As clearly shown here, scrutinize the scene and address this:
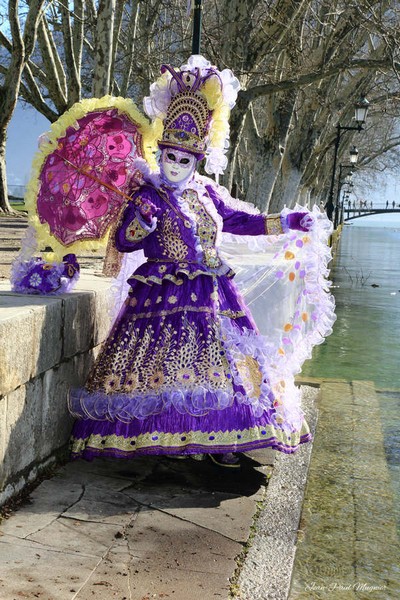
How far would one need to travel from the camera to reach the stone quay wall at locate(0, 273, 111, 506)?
4062mm

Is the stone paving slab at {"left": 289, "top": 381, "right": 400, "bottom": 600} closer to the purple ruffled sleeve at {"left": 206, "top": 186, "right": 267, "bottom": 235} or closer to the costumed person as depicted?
the costumed person

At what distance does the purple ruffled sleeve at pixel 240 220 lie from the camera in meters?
5.55

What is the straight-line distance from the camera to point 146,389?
4797mm

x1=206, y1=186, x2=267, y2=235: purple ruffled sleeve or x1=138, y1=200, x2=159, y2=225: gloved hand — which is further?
x1=206, y1=186, x2=267, y2=235: purple ruffled sleeve

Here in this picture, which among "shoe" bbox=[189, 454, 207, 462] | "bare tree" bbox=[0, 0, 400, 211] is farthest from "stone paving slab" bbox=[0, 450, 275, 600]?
"bare tree" bbox=[0, 0, 400, 211]

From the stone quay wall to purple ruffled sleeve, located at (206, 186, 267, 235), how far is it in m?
0.94

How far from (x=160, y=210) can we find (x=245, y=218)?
0.72 meters

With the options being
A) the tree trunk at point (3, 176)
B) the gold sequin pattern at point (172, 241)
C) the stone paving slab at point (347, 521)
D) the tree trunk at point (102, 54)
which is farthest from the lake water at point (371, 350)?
the tree trunk at point (3, 176)

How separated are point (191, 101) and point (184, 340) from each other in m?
1.48

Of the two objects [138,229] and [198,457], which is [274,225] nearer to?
[138,229]

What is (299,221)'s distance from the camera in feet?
18.1

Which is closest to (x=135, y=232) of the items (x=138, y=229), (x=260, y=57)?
(x=138, y=229)

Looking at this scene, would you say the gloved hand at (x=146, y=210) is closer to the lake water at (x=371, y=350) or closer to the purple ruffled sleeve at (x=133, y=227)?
the purple ruffled sleeve at (x=133, y=227)

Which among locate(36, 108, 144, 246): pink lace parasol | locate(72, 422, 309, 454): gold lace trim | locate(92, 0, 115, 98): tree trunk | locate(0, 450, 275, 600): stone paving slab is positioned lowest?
locate(0, 450, 275, 600): stone paving slab
